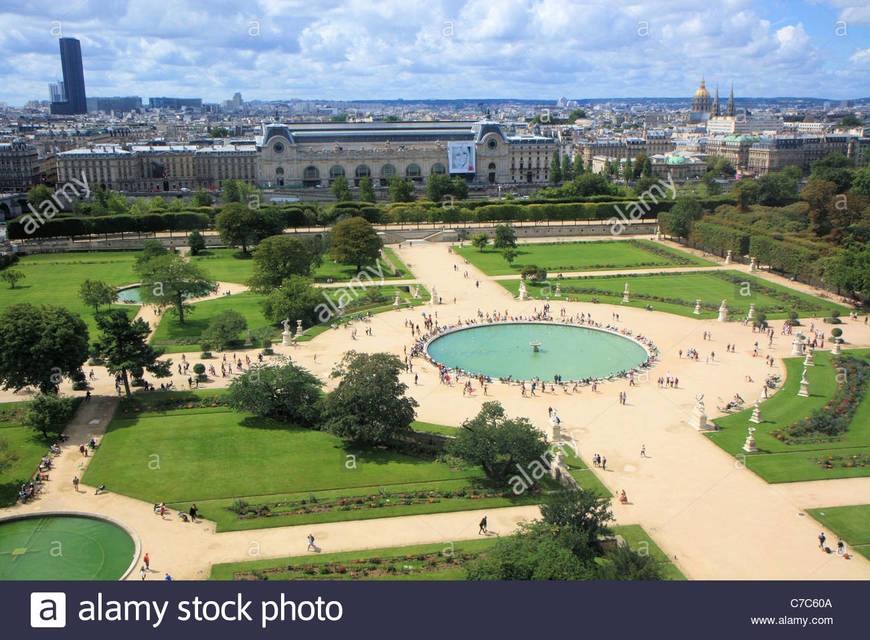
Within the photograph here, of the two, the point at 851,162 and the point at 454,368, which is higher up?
the point at 851,162

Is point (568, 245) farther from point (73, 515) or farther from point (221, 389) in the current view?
point (73, 515)

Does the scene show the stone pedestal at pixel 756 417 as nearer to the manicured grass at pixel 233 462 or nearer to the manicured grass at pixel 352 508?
the manicured grass at pixel 352 508

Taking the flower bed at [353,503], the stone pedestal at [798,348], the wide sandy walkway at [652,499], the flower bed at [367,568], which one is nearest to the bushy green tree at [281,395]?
the wide sandy walkway at [652,499]

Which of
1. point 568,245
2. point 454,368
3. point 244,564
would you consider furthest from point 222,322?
point 568,245

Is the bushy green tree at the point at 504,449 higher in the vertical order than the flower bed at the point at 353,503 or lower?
higher

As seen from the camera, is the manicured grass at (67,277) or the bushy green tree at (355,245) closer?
the manicured grass at (67,277)

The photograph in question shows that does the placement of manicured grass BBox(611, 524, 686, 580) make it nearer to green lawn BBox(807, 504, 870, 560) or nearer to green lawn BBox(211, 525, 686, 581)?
green lawn BBox(211, 525, 686, 581)
